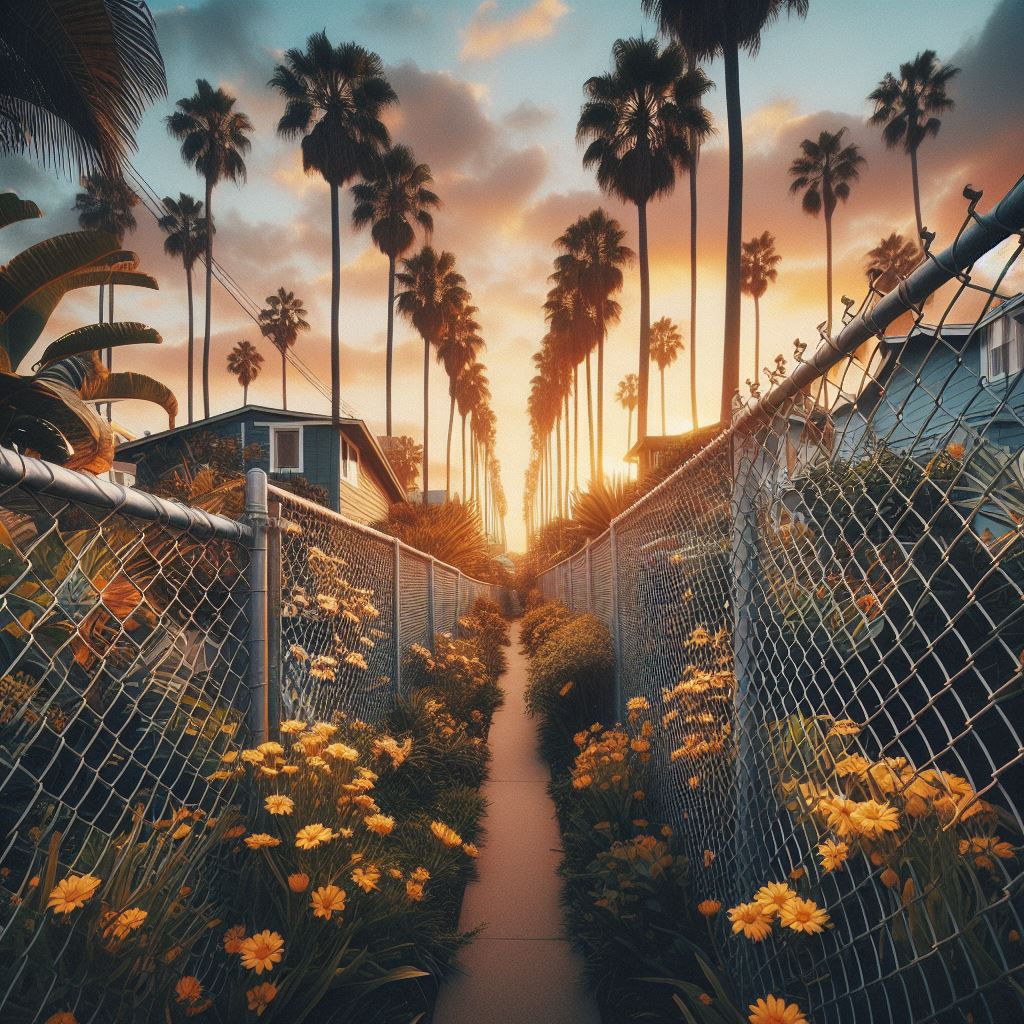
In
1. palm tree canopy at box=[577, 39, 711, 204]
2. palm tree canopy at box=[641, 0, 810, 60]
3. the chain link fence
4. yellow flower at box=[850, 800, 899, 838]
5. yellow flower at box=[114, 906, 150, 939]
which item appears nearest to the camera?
the chain link fence

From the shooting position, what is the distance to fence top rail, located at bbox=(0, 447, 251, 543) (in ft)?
3.60

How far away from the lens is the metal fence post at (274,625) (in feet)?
7.14

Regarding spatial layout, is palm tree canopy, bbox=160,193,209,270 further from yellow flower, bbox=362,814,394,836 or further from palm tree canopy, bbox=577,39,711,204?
yellow flower, bbox=362,814,394,836

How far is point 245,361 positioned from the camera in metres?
48.9

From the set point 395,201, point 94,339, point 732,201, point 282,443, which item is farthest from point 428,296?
point 94,339

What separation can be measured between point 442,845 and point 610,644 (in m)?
2.72

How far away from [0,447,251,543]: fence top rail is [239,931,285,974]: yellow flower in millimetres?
1084

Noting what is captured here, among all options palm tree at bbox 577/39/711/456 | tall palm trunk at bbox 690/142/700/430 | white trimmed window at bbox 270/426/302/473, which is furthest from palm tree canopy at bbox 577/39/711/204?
white trimmed window at bbox 270/426/302/473

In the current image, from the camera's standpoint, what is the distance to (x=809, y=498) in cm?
232

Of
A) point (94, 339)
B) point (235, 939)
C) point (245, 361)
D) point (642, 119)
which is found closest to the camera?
point (235, 939)

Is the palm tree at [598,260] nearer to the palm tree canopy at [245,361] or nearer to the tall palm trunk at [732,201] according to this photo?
the tall palm trunk at [732,201]

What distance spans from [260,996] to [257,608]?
1049mm

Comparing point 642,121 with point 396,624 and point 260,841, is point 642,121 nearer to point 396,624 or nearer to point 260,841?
point 396,624

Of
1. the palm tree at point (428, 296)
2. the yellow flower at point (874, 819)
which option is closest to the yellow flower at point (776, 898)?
the yellow flower at point (874, 819)
